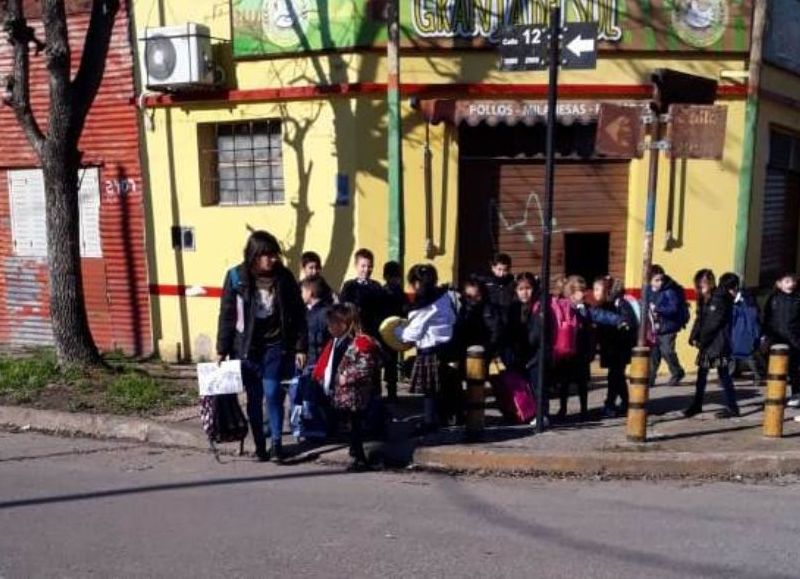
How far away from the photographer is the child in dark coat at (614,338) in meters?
8.07

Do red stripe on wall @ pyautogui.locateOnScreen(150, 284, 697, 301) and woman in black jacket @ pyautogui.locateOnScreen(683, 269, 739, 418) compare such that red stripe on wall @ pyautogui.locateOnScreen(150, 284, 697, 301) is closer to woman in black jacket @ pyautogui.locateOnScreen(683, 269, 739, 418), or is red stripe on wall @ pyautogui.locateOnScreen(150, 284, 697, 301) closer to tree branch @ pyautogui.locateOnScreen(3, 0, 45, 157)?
tree branch @ pyautogui.locateOnScreen(3, 0, 45, 157)

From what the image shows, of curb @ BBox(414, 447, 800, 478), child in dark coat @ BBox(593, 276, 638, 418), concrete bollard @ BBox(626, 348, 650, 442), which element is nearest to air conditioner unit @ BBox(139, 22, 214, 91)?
child in dark coat @ BBox(593, 276, 638, 418)

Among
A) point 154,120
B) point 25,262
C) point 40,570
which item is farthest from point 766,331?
point 25,262

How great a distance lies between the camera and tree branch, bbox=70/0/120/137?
913 centimetres

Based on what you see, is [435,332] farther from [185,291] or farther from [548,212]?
[185,291]

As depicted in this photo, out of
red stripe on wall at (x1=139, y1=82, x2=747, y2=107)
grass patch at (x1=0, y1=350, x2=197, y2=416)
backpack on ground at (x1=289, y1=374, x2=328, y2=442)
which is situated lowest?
grass patch at (x1=0, y1=350, x2=197, y2=416)

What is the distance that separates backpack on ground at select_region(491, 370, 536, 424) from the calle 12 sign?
13.1ft

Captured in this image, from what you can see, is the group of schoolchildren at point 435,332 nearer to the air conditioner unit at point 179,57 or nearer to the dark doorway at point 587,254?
the dark doorway at point 587,254

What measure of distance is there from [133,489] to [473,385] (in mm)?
2770

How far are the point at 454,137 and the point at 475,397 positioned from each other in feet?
12.4

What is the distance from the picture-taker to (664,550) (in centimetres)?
496

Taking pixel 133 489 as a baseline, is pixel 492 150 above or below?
above

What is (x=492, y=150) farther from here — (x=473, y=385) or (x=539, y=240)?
(x=473, y=385)

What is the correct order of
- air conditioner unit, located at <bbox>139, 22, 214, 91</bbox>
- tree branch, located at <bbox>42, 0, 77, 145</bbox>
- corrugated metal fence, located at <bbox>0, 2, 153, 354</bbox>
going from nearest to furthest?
tree branch, located at <bbox>42, 0, 77, 145</bbox>, air conditioner unit, located at <bbox>139, 22, 214, 91</bbox>, corrugated metal fence, located at <bbox>0, 2, 153, 354</bbox>
